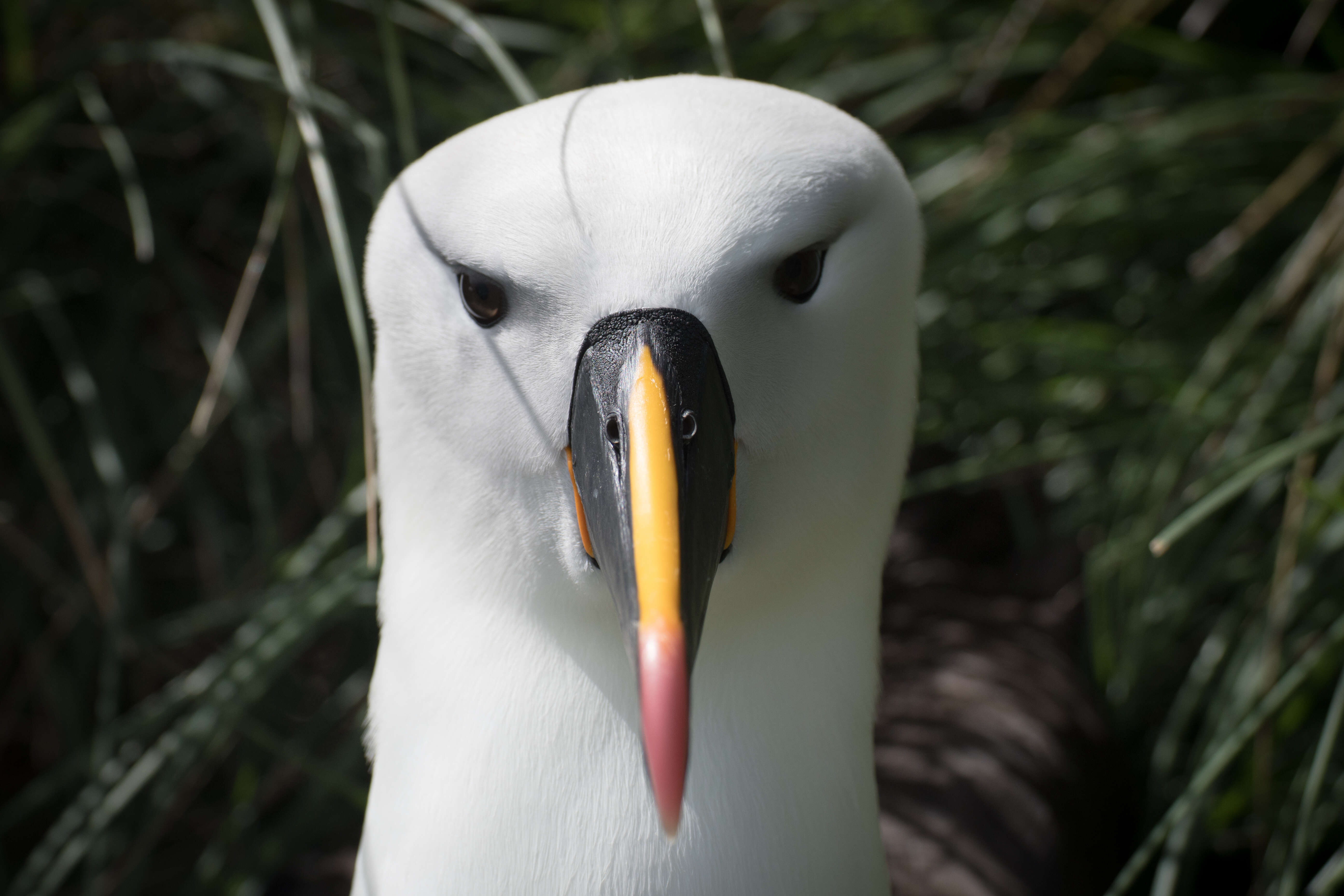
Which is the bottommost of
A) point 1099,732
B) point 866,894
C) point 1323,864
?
point 1323,864

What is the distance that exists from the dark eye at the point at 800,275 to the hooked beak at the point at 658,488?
0.12 m

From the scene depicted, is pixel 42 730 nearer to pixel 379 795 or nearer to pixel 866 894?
pixel 379 795

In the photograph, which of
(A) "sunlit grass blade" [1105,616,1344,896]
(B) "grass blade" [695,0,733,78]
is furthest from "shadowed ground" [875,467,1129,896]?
(B) "grass blade" [695,0,733,78]

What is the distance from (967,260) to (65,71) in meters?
1.95

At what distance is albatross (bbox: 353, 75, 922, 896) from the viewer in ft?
3.61

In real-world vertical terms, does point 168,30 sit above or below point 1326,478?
above

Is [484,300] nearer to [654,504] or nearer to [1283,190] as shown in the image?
[654,504]

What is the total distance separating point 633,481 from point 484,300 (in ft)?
0.94

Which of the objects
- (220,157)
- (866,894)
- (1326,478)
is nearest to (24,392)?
(220,157)

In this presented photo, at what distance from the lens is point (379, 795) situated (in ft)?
4.58

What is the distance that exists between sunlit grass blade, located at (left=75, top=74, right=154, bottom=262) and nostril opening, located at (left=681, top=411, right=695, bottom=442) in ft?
3.57

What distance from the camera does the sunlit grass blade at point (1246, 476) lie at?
4.44 feet

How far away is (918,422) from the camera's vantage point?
2.61m

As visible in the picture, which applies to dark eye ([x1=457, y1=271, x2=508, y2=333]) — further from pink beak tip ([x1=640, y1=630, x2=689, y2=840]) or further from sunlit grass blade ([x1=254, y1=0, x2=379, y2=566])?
pink beak tip ([x1=640, y1=630, x2=689, y2=840])
